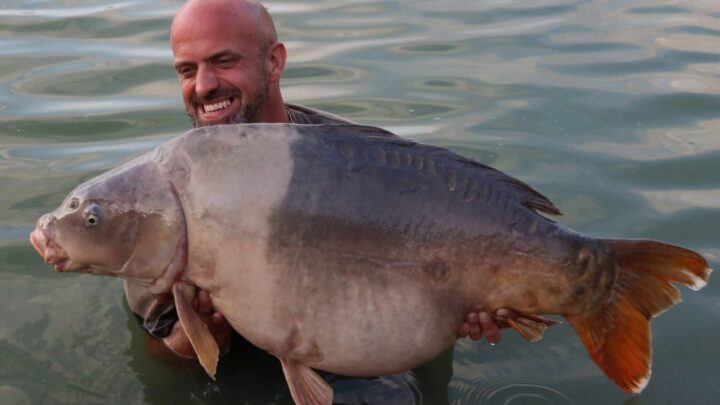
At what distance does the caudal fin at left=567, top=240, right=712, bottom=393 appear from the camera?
2.90 meters

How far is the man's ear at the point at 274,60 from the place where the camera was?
4234mm

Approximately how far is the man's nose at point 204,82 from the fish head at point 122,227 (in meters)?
1.19

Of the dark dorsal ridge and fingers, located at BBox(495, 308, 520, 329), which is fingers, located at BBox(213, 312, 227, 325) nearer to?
the dark dorsal ridge

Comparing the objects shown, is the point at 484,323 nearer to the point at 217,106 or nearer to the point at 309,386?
the point at 309,386

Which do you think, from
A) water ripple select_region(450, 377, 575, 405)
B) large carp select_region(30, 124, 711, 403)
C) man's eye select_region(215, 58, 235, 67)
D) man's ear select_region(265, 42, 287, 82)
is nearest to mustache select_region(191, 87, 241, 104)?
man's eye select_region(215, 58, 235, 67)

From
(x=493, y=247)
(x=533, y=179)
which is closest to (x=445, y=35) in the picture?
(x=533, y=179)

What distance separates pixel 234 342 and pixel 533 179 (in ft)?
7.33

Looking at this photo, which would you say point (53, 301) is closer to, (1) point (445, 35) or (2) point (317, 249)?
(2) point (317, 249)

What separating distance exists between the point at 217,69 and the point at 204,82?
0.12m

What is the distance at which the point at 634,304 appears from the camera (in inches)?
116

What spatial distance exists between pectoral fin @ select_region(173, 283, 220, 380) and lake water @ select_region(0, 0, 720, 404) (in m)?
0.68

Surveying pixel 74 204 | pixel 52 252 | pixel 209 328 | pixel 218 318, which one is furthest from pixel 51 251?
pixel 209 328

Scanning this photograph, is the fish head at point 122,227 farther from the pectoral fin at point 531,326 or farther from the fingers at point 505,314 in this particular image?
the pectoral fin at point 531,326

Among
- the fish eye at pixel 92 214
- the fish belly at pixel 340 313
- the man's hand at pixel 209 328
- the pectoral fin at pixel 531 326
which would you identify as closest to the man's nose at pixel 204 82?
the man's hand at pixel 209 328
